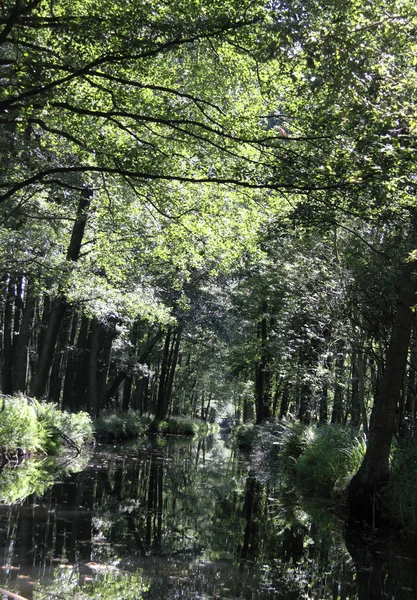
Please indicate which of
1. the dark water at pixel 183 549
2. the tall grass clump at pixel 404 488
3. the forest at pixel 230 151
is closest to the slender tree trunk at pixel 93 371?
the forest at pixel 230 151

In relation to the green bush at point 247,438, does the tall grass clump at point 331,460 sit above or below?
above

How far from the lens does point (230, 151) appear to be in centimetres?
839

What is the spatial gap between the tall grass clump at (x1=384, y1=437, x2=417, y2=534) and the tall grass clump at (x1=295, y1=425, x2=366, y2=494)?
5.44 ft

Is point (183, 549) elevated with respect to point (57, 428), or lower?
lower

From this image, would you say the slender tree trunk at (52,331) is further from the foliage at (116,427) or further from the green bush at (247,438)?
the green bush at (247,438)

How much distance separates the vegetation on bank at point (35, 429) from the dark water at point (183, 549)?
6.44ft

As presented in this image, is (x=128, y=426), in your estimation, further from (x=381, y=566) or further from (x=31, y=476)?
(x=381, y=566)

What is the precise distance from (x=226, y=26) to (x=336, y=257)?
7937 mm

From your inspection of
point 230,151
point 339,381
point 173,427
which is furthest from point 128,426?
point 230,151

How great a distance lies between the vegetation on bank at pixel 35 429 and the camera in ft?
39.8

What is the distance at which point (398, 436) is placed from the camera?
10.9m

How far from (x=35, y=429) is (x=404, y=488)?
8.74 meters

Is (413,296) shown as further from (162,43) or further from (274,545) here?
(162,43)

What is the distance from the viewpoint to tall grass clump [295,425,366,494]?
11148 millimetres
